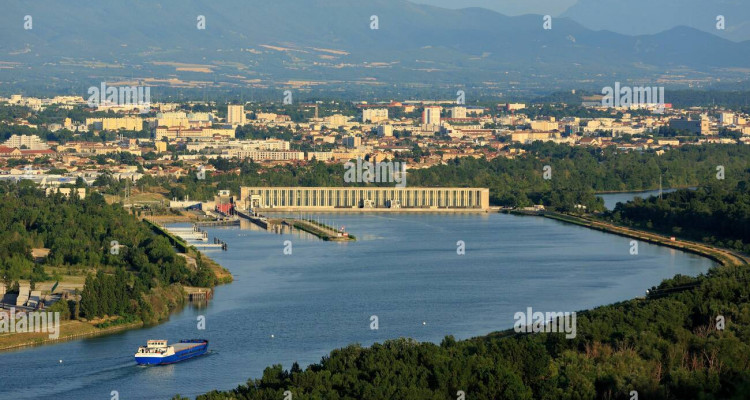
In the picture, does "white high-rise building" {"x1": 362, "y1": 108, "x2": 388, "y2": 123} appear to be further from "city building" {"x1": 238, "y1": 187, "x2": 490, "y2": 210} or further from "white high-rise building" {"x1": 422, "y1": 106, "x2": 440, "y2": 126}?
"city building" {"x1": 238, "y1": 187, "x2": 490, "y2": 210}

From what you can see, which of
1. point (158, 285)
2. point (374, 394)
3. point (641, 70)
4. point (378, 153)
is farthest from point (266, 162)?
point (641, 70)

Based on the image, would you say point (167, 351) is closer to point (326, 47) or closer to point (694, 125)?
point (694, 125)

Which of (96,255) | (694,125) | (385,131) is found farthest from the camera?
(694,125)

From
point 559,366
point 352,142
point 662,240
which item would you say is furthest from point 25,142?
point 559,366

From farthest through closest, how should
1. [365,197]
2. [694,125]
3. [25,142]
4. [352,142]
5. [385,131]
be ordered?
[694,125] < [385,131] < [352,142] < [25,142] < [365,197]

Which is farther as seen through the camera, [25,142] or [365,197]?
[25,142]

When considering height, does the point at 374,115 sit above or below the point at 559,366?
above

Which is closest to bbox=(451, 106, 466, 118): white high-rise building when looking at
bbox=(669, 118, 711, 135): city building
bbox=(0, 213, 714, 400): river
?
bbox=(669, 118, 711, 135): city building
